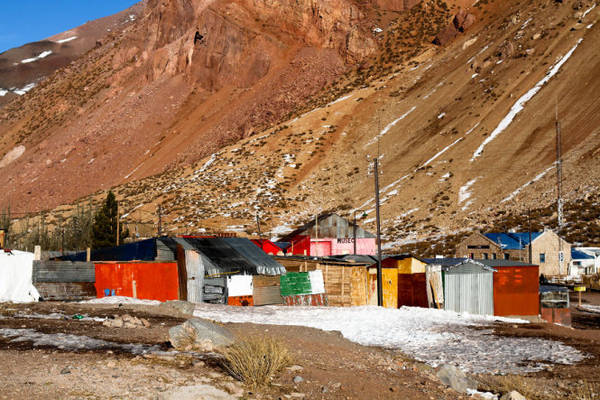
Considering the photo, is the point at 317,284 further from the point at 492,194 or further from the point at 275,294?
the point at 492,194

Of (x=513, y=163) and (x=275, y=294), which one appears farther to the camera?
(x=513, y=163)

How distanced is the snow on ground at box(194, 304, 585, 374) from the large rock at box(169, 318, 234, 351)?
18.6 feet

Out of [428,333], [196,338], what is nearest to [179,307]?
[428,333]

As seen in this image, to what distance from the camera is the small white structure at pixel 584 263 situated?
4878cm

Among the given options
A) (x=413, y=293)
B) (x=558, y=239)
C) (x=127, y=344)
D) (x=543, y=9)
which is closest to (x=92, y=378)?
(x=127, y=344)

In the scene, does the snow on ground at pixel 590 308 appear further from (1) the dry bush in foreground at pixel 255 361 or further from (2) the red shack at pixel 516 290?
(1) the dry bush in foreground at pixel 255 361

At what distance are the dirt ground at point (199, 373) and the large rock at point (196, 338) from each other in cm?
35

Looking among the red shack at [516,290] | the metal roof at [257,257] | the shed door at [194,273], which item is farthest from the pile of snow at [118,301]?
the red shack at [516,290]

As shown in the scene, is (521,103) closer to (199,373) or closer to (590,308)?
(590,308)

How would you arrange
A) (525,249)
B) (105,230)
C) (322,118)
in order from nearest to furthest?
(525,249) → (105,230) → (322,118)

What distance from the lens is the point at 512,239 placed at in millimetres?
48844

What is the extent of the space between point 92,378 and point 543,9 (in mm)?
91911

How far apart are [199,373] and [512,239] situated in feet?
136

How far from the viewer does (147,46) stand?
11694cm
